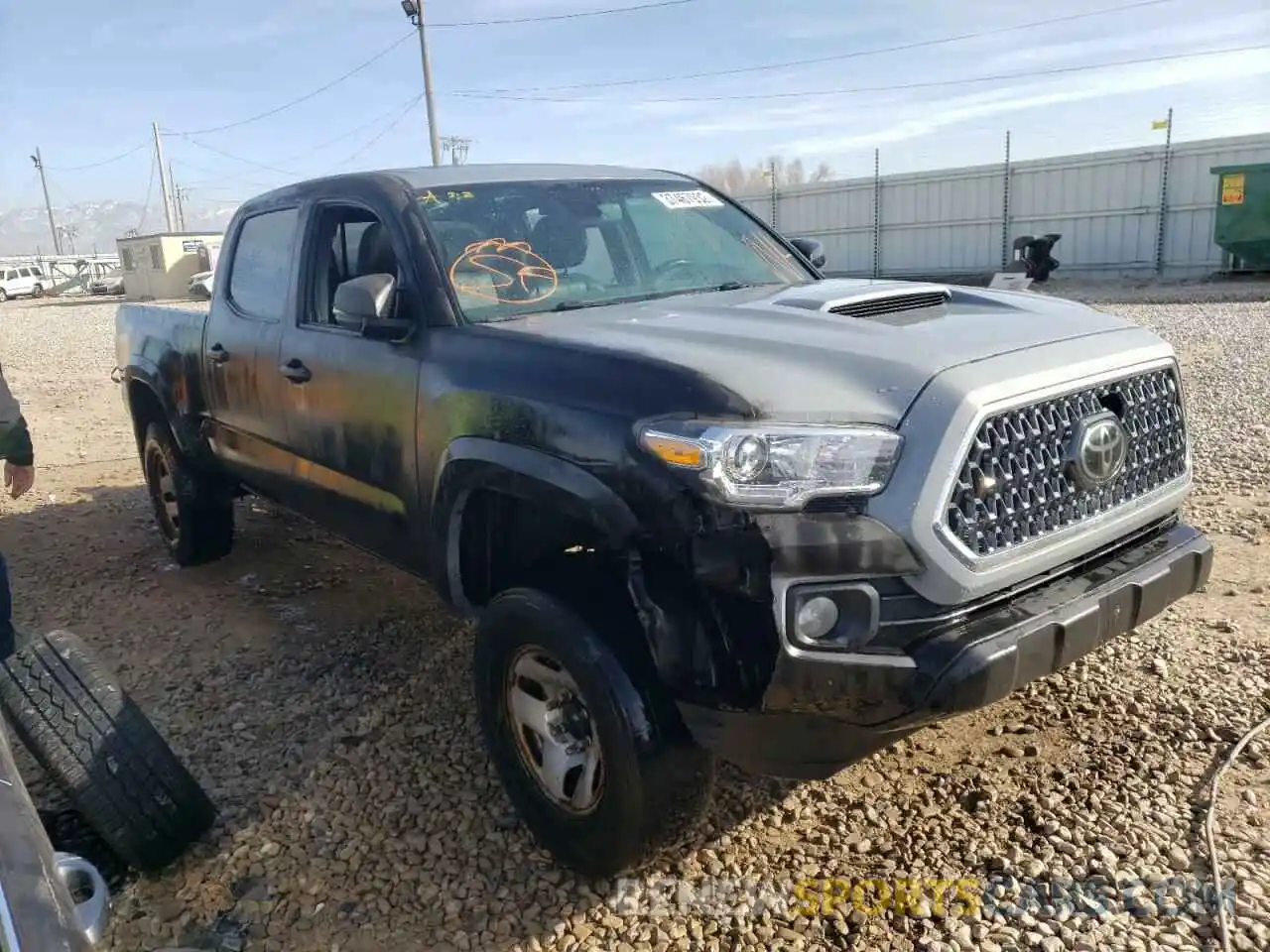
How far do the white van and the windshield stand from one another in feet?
179

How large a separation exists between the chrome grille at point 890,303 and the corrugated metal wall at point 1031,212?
22335 mm

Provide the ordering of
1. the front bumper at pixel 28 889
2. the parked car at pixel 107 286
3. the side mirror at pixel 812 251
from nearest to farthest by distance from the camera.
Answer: the front bumper at pixel 28 889 → the side mirror at pixel 812 251 → the parked car at pixel 107 286

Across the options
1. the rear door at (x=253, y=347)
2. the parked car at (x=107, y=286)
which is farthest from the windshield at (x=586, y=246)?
the parked car at (x=107, y=286)

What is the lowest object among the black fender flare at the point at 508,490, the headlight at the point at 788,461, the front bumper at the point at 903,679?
the front bumper at the point at 903,679

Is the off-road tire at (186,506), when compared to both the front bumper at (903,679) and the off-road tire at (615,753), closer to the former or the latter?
the off-road tire at (615,753)

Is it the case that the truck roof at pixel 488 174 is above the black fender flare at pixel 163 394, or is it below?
above

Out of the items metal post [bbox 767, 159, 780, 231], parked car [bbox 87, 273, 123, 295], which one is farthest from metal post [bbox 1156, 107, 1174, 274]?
parked car [bbox 87, 273, 123, 295]

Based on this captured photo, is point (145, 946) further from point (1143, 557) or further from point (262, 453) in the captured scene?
point (1143, 557)

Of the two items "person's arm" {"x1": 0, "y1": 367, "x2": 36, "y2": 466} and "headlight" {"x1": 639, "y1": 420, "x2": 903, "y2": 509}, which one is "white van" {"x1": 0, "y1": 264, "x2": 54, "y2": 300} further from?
"headlight" {"x1": 639, "y1": 420, "x2": 903, "y2": 509}

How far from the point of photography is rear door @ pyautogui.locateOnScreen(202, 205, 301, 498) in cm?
425

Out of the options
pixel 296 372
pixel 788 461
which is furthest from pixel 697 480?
pixel 296 372

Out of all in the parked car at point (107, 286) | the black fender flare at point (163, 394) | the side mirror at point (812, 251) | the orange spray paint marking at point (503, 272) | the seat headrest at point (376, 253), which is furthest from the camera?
the parked car at point (107, 286)

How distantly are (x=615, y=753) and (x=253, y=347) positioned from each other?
273 cm

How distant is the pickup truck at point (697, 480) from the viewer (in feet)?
7.58
